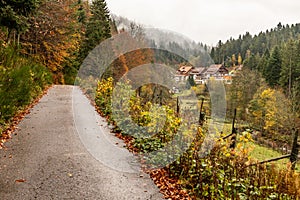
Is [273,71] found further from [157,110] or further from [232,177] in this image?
[232,177]

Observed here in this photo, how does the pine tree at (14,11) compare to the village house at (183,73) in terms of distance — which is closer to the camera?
the pine tree at (14,11)

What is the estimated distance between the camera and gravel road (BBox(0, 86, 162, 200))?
4.21m

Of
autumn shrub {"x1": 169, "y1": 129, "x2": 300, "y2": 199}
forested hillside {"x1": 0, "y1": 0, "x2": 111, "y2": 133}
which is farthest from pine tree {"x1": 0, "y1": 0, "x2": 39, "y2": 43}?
autumn shrub {"x1": 169, "y1": 129, "x2": 300, "y2": 199}

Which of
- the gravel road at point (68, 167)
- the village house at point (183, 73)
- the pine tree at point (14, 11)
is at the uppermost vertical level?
the pine tree at point (14, 11)

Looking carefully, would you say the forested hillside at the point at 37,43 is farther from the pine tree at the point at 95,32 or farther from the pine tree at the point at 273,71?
the pine tree at the point at 273,71

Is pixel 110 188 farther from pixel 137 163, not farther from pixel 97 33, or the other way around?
pixel 97 33

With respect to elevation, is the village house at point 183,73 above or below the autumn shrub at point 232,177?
above

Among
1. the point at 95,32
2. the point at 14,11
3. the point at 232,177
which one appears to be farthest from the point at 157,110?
the point at 95,32

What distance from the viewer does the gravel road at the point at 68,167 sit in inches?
166

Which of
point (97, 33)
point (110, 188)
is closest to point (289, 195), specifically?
point (110, 188)

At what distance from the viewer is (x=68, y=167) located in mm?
5047

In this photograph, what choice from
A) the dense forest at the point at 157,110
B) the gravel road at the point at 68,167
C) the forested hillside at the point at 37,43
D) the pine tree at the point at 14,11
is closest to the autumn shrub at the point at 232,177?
the dense forest at the point at 157,110

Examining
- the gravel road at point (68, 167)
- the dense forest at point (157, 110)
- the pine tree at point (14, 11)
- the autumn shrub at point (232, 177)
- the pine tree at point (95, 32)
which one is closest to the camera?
the autumn shrub at point (232, 177)

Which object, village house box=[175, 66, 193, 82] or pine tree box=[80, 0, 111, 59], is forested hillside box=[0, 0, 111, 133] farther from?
village house box=[175, 66, 193, 82]
